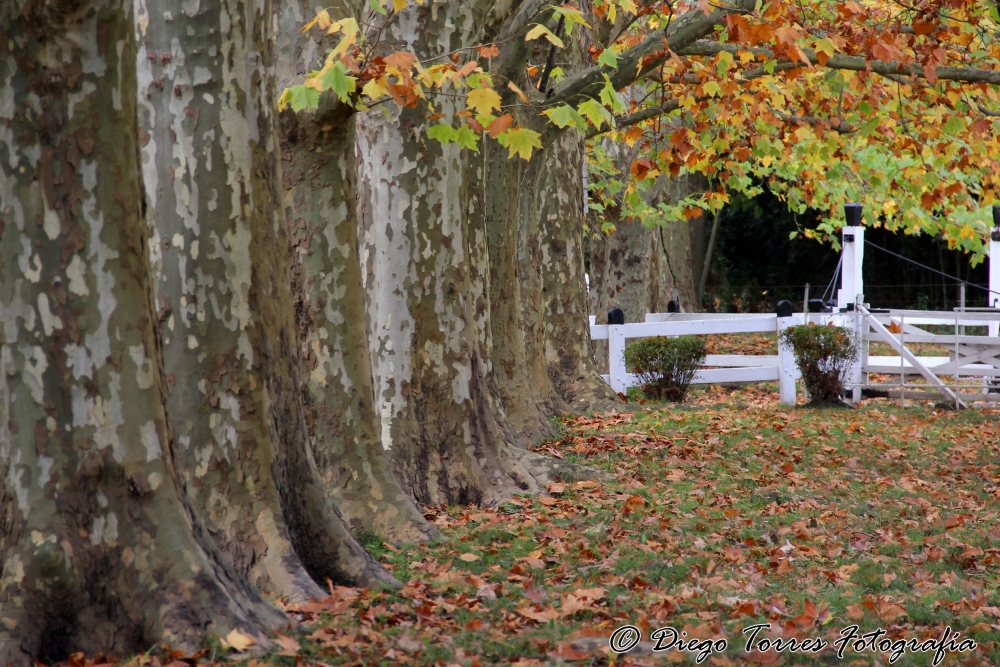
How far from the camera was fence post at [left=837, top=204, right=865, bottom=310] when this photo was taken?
15.9 metres

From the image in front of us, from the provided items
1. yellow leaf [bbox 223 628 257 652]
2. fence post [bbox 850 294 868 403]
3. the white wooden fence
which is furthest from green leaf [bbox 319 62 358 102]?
fence post [bbox 850 294 868 403]

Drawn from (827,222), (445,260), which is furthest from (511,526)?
(827,222)

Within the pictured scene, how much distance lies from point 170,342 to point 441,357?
9.03ft

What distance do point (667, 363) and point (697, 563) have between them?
8561 mm

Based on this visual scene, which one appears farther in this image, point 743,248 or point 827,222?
point 743,248

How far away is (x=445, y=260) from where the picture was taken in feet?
23.3

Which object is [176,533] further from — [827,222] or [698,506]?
[827,222]

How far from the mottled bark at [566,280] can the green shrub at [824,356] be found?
9.73ft

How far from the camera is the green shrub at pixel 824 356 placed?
13.6 m

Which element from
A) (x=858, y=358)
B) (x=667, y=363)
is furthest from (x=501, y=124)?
(x=858, y=358)

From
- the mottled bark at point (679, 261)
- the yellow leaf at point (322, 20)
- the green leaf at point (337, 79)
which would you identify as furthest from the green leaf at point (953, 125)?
the mottled bark at point (679, 261)

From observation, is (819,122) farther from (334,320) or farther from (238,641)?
(238,641)

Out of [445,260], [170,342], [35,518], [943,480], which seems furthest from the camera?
[943,480]

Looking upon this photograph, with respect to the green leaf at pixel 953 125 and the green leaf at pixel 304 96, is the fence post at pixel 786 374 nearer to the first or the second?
the green leaf at pixel 953 125
